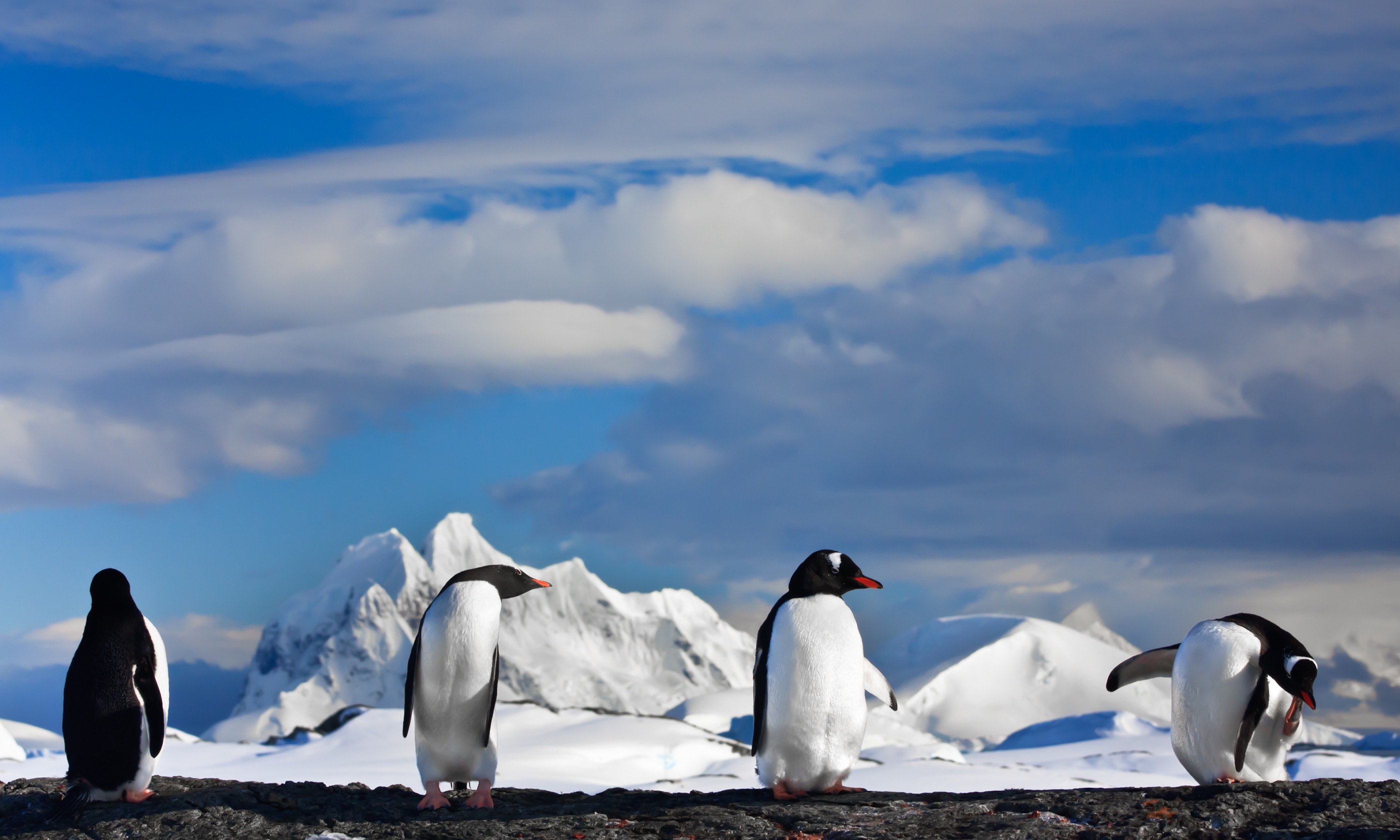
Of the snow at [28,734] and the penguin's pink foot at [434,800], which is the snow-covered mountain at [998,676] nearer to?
the snow at [28,734]

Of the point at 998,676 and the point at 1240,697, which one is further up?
the point at 998,676

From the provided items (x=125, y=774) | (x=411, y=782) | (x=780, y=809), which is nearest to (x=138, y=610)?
(x=125, y=774)

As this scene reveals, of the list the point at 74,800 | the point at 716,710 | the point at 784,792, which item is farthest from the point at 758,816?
the point at 716,710

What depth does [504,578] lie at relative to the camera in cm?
1146

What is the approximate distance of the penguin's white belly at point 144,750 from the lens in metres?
10.6

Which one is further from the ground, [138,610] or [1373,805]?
[138,610]

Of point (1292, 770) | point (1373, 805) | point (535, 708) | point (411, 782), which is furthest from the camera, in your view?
point (535, 708)

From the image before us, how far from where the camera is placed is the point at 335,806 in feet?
32.8

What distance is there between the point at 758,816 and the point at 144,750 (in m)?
5.17

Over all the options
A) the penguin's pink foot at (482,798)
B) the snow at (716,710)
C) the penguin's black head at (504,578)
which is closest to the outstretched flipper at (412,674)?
the penguin's black head at (504,578)

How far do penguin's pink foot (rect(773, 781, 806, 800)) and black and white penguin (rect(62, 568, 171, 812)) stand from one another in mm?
4996

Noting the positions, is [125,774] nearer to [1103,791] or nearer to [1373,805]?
[1103,791]

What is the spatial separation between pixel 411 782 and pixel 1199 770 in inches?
704

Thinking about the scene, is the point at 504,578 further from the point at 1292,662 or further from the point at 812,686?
the point at 1292,662
